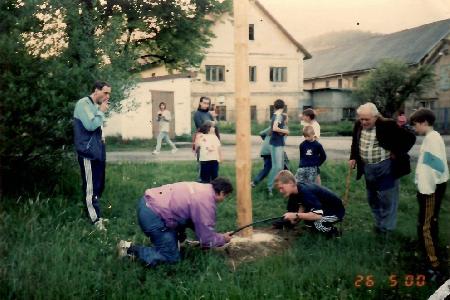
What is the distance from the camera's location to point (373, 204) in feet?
18.8

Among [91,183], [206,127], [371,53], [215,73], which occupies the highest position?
[371,53]

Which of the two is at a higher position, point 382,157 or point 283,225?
point 382,157

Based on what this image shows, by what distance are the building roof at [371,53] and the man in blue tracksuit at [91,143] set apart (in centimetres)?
1113

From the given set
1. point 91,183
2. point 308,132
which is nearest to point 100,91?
point 91,183

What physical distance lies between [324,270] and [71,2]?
6267mm

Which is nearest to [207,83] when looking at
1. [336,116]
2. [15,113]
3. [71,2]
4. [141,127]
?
[336,116]

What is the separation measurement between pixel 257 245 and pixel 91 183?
2.20 meters

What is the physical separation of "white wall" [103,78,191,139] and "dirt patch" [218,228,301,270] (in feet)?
37.9

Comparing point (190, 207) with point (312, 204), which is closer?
point (190, 207)

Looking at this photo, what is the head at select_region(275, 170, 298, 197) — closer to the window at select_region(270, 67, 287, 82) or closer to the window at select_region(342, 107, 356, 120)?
the window at select_region(270, 67, 287, 82)

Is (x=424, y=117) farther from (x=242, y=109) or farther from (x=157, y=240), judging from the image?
(x=157, y=240)

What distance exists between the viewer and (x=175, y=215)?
4062 mm

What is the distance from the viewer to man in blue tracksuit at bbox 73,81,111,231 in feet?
17.0
